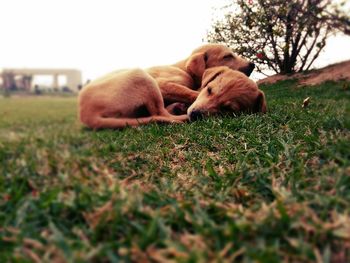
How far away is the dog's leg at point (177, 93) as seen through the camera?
15.7 ft

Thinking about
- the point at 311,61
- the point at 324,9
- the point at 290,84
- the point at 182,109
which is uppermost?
the point at 324,9

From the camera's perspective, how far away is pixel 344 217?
1.06m

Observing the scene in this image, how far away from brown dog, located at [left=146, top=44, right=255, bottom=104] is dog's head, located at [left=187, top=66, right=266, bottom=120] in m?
0.44

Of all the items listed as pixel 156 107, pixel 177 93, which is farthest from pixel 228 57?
pixel 156 107

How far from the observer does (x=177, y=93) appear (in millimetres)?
4805

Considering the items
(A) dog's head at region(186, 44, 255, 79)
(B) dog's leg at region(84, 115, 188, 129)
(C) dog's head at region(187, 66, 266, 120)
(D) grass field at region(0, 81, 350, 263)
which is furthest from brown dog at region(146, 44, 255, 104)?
(D) grass field at region(0, 81, 350, 263)

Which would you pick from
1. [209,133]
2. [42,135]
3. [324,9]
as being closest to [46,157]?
[42,135]

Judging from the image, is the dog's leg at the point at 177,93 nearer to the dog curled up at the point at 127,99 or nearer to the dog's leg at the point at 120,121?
the dog curled up at the point at 127,99

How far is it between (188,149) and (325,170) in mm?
1280

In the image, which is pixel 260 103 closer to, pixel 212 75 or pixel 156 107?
pixel 212 75

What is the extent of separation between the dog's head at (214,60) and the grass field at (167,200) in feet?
9.88

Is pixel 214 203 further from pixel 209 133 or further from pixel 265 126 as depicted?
pixel 265 126

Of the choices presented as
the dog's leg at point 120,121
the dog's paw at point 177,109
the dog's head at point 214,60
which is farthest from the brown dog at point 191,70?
the dog's leg at point 120,121

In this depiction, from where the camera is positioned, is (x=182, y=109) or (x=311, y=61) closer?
(x=311, y=61)
